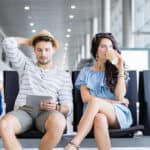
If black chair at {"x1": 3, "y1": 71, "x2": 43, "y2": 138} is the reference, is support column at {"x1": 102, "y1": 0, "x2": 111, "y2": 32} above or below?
above

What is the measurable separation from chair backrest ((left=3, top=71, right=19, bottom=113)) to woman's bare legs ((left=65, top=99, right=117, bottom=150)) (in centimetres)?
87

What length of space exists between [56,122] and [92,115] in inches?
11.0

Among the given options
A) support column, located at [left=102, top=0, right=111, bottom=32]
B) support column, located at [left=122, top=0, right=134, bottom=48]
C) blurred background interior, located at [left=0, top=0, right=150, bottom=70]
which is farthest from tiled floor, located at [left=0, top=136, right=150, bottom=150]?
support column, located at [left=102, top=0, right=111, bottom=32]

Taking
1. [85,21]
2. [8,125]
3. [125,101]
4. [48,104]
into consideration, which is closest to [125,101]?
[125,101]

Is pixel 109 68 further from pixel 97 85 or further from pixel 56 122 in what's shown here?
pixel 56 122

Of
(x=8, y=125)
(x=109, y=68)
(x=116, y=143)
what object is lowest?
(x=116, y=143)

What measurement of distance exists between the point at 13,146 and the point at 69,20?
17073 mm

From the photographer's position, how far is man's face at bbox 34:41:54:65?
3.43 m

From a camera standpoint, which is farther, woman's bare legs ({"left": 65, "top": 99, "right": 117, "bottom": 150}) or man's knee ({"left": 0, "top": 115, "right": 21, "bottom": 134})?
woman's bare legs ({"left": 65, "top": 99, "right": 117, "bottom": 150})

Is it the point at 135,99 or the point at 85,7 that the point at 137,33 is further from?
the point at 135,99

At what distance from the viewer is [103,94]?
11.5 feet

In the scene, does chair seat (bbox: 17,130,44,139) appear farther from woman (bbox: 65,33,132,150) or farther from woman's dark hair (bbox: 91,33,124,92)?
woman's dark hair (bbox: 91,33,124,92)

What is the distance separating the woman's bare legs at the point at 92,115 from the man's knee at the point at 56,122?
0.13 meters

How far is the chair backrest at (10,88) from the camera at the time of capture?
3764mm
